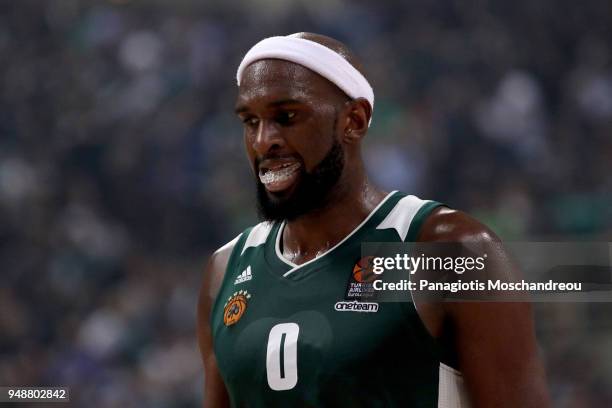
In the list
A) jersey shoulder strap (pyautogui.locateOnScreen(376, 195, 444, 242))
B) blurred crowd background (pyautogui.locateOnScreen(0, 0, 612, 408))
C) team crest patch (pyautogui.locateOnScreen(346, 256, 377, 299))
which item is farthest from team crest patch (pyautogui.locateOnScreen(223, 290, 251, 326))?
blurred crowd background (pyautogui.locateOnScreen(0, 0, 612, 408))

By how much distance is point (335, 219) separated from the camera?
2.61 metres

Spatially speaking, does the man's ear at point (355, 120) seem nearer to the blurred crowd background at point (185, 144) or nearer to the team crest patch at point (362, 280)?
the team crest patch at point (362, 280)

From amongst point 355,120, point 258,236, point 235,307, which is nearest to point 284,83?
point 355,120

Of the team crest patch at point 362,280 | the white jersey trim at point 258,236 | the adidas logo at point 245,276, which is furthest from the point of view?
the white jersey trim at point 258,236

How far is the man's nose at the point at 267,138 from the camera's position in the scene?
2494mm

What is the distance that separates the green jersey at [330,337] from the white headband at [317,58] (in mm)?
330

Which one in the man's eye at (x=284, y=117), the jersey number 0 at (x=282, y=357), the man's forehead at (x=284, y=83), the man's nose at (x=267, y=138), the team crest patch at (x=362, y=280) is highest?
the man's forehead at (x=284, y=83)

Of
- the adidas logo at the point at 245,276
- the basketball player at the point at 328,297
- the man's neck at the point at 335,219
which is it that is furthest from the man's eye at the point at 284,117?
the adidas logo at the point at 245,276

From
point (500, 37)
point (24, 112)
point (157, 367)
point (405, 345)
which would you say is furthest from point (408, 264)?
point (24, 112)

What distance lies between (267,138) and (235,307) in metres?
0.49

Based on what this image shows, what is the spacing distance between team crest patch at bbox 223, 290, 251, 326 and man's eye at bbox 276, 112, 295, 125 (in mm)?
497

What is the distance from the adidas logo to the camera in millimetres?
2703

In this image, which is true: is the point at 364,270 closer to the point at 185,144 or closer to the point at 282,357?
the point at 282,357

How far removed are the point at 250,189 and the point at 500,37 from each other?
1717mm
